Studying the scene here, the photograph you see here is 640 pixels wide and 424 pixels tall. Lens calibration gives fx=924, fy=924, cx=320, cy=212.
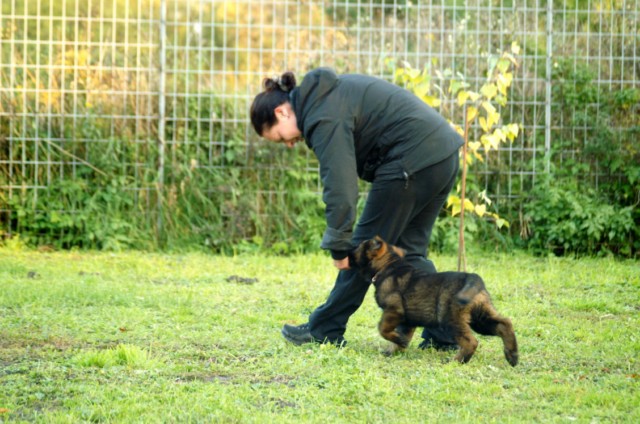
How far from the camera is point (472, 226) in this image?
9.97 m

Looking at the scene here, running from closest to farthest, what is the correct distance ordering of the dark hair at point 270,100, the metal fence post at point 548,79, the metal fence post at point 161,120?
the dark hair at point 270,100 → the metal fence post at point 161,120 → the metal fence post at point 548,79

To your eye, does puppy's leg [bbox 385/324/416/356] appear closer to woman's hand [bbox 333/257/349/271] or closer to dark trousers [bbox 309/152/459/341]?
dark trousers [bbox 309/152/459/341]

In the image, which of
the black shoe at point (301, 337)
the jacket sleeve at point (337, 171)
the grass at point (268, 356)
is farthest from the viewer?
the black shoe at point (301, 337)

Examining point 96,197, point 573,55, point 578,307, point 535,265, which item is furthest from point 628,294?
point 96,197

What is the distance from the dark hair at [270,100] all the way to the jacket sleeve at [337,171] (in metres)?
0.27

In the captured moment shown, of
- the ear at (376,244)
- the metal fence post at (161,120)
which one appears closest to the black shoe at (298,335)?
the ear at (376,244)

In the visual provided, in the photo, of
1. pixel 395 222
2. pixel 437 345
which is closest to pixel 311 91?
pixel 395 222

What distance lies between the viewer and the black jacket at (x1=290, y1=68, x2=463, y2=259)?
16.6 ft

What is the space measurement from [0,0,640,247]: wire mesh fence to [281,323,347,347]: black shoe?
459 cm

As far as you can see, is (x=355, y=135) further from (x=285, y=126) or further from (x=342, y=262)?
(x=342, y=262)

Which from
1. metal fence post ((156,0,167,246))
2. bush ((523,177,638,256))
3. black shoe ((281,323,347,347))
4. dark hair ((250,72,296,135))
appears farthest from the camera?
metal fence post ((156,0,167,246))

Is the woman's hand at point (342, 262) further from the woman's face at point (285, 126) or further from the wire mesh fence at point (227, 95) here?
the wire mesh fence at point (227, 95)

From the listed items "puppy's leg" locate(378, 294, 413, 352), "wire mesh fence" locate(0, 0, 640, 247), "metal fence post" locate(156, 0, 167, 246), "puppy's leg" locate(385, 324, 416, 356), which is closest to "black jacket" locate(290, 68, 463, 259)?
"puppy's leg" locate(378, 294, 413, 352)

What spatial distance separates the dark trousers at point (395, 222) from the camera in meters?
5.25
